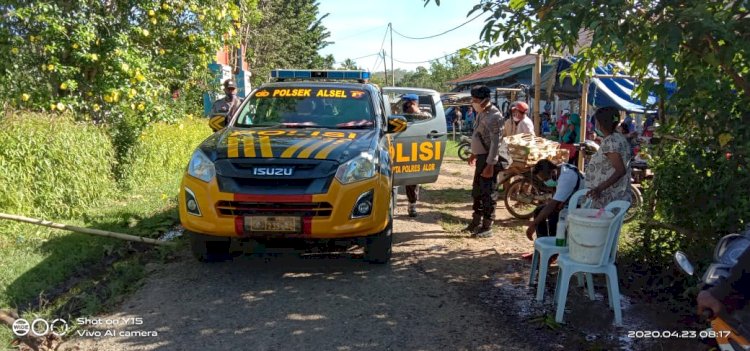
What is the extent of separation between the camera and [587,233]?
3686 millimetres

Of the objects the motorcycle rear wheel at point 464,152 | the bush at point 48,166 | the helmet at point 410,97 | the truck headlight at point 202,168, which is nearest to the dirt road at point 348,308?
the truck headlight at point 202,168

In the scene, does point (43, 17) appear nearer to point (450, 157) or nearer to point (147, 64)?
point (147, 64)

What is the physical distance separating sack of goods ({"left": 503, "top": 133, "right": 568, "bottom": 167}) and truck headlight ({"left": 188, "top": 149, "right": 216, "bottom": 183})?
4504 millimetres

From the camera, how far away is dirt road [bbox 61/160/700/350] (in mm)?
3578

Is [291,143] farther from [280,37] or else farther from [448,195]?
[280,37]

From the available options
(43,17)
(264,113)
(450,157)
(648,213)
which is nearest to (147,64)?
(43,17)

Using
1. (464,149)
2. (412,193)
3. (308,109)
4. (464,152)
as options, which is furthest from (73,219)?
(464,149)

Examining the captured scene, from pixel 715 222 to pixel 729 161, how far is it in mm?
431

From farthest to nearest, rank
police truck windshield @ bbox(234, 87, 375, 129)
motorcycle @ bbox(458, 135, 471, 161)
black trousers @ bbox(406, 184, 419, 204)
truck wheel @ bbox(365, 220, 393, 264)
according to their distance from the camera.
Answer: motorcycle @ bbox(458, 135, 471, 161) → black trousers @ bbox(406, 184, 419, 204) → police truck windshield @ bbox(234, 87, 375, 129) → truck wheel @ bbox(365, 220, 393, 264)

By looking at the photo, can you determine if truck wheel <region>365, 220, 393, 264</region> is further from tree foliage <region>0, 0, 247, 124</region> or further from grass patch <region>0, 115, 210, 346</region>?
tree foliage <region>0, 0, 247, 124</region>

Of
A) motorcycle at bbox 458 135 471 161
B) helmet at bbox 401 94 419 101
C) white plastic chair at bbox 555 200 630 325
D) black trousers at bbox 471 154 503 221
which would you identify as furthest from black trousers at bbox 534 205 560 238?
motorcycle at bbox 458 135 471 161

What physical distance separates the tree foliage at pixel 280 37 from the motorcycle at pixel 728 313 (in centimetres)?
2615

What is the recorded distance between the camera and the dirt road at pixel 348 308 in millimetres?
3578

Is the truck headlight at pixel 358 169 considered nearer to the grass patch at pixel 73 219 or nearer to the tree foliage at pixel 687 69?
the tree foliage at pixel 687 69
